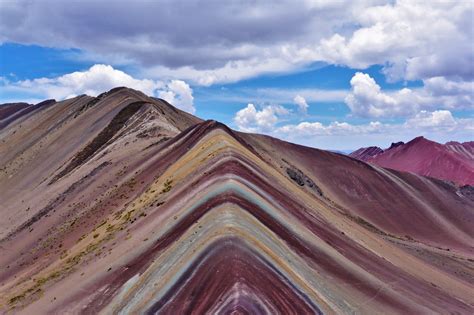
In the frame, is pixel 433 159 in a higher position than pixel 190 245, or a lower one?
higher

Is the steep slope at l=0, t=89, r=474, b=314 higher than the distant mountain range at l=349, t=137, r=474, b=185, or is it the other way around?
the distant mountain range at l=349, t=137, r=474, b=185

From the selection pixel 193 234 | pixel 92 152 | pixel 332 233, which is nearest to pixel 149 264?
pixel 193 234

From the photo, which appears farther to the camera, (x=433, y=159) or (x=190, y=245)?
(x=433, y=159)

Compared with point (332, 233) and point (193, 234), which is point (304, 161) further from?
point (193, 234)

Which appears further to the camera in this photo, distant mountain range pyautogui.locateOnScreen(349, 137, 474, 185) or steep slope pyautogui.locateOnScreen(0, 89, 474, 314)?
distant mountain range pyautogui.locateOnScreen(349, 137, 474, 185)
